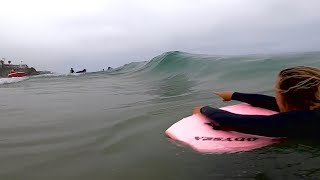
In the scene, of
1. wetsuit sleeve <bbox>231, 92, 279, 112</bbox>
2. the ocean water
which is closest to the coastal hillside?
the ocean water

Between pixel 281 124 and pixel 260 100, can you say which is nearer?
pixel 281 124

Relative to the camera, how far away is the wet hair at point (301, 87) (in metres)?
2.65

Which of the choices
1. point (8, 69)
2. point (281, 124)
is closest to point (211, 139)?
point (281, 124)

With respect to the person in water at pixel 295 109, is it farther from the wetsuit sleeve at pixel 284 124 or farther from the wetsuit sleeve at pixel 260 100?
the wetsuit sleeve at pixel 260 100

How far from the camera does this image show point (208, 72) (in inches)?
486

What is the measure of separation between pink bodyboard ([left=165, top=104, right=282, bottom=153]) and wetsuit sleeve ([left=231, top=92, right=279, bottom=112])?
55 cm

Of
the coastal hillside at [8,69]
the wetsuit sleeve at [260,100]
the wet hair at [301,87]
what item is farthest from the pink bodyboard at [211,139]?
the coastal hillside at [8,69]

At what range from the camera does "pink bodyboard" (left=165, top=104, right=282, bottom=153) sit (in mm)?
2922

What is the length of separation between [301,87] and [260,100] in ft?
3.71

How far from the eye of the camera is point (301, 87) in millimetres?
2643

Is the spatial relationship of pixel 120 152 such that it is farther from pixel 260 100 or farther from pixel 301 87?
pixel 301 87

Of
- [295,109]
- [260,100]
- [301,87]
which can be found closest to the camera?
[301,87]

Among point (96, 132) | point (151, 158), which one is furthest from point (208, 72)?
point (151, 158)

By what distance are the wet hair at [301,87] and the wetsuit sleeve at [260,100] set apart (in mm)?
914
